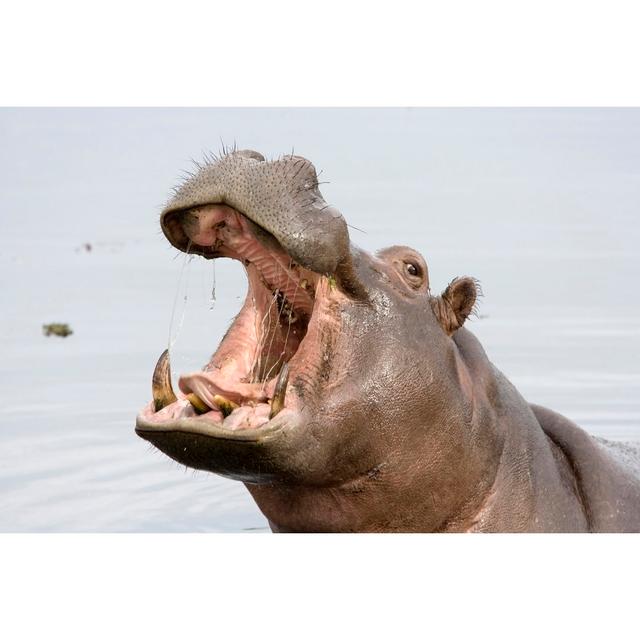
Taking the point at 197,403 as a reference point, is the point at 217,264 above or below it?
below

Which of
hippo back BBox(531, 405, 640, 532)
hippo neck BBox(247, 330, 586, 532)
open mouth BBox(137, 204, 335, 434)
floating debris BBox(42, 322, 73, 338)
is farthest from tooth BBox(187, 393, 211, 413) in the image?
floating debris BBox(42, 322, 73, 338)

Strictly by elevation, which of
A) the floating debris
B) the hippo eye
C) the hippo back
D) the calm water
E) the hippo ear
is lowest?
the floating debris

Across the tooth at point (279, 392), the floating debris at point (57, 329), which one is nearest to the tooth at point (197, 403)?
the tooth at point (279, 392)

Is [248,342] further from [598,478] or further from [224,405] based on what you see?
[598,478]

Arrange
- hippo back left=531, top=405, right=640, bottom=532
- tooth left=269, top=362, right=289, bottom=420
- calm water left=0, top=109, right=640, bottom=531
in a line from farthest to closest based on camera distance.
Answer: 1. calm water left=0, top=109, right=640, bottom=531
2. hippo back left=531, top=405, right=640, bottom=532
3. tooth left=269, top=362, right=289, bottom=420

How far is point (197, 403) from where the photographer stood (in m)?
5.24

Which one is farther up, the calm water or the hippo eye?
the hippo eye

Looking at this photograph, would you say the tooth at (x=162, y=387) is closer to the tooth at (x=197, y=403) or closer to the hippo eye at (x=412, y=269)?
the tooth at (x=197, y=403)

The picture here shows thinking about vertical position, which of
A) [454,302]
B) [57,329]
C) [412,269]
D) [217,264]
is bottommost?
[57,329]

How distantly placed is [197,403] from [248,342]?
0.45 meters

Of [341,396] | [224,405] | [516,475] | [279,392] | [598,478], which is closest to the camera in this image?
[279,392]

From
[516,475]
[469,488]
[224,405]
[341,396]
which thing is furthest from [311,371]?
[516,475]

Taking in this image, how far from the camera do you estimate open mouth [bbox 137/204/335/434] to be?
514cm

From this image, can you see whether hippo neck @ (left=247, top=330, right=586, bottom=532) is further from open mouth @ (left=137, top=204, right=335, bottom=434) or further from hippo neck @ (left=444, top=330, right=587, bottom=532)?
open mouth @ (left=137, top=204, right=335, bottom=434)
